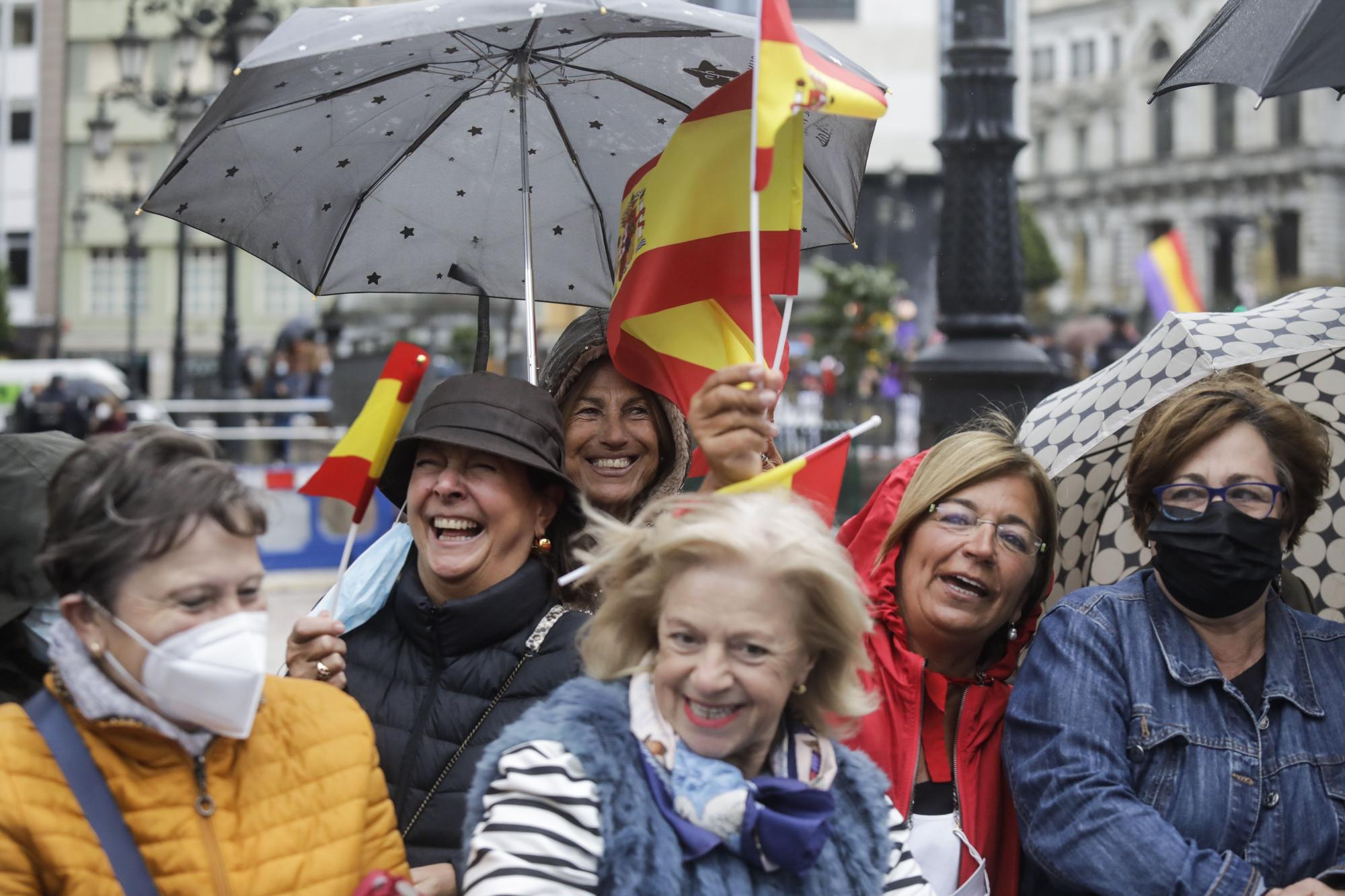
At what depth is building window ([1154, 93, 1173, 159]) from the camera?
83.9 meters

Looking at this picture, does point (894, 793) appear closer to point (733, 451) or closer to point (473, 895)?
point (733, 451)

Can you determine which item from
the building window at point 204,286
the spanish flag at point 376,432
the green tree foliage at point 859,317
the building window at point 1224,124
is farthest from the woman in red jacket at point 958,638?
the building window at point 1224,124

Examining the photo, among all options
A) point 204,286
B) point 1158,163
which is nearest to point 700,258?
point 204,286

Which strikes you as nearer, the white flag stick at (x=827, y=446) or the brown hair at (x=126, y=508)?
the brown hair at (x=126, y=508)

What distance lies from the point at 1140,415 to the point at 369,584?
1.88 metres

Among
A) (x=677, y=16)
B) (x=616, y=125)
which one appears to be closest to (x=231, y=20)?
(x=616, y=125)

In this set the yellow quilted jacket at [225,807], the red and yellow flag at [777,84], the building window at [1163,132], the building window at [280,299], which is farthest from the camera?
the building window at [1163,132]

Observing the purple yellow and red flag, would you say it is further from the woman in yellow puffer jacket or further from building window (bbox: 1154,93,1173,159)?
building window (bbox: 1154,93,1173,159)

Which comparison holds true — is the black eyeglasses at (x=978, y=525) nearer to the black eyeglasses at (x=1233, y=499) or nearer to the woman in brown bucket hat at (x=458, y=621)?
the black eyeglasses at (x=1233, y=499)

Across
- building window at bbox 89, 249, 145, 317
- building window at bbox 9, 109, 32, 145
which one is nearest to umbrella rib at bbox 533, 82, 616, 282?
building window at bbox 89, 249, 145, 317

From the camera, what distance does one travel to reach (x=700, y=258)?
3.42 m

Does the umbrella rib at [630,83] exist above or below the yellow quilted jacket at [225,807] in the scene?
above

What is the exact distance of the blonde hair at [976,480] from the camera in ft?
11.5

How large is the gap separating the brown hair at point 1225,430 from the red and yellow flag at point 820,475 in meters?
0.80
